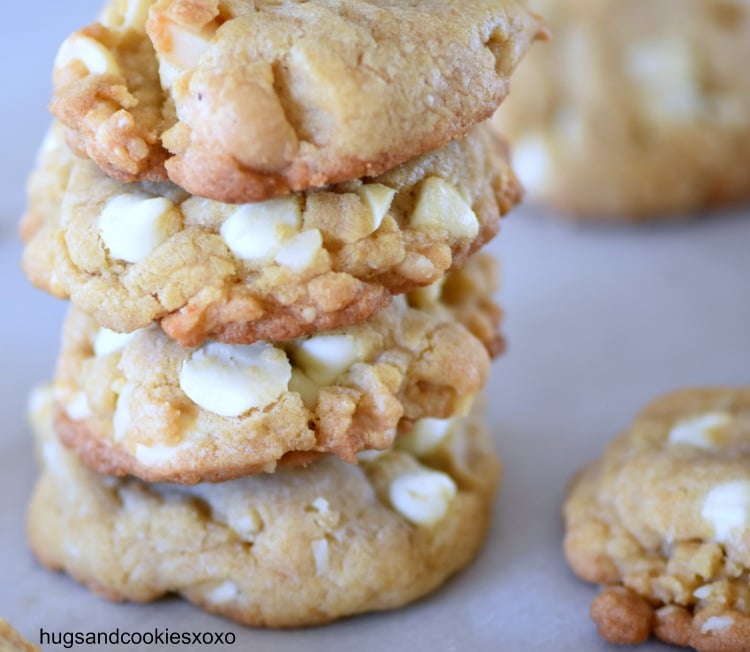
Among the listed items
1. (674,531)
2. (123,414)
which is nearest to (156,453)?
(123,414)

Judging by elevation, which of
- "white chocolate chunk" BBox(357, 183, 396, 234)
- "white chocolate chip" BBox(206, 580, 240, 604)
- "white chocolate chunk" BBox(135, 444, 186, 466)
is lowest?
"white chocolate chip" BBox(206, 580, 240, 604)

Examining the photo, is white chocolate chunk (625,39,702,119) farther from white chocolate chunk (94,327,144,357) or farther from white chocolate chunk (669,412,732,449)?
white chocolate chunk (94,327,144,357)

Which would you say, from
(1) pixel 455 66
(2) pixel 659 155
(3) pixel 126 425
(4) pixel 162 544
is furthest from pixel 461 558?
(2) pixel 659 155

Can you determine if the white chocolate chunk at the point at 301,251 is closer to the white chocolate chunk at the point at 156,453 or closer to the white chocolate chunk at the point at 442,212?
the white chocolate chunk at the point at 442,212

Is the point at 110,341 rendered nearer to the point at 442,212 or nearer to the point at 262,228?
the point at 262,228

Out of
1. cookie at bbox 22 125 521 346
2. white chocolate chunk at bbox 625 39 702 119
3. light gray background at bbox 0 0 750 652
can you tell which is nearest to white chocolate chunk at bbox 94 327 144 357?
cookie at bbox 22 125 521 346

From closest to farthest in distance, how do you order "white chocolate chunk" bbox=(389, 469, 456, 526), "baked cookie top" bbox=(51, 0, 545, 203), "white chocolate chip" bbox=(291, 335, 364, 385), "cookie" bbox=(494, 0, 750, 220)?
"baked cookie top" bbox=(51, 0, 545, 203) < "white chocolate chip" bbox=(291, 335, 364, 385) < "white chocolate chunk" bbox=(389, 469, 456, 526) < "cookie" bbox=(494, 0, 750, 220)
